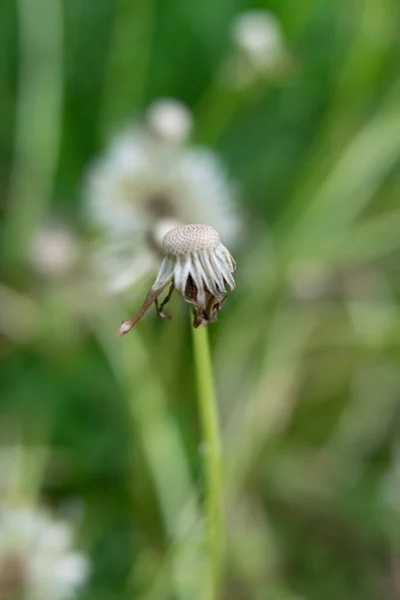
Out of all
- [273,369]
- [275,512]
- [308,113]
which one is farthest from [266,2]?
[275,512]

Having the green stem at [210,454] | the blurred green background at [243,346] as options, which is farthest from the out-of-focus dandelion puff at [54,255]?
the green stem at [210,454]

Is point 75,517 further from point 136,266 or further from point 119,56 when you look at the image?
point 119,56

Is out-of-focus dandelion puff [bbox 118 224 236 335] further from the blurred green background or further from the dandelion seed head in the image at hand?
the blurred green background

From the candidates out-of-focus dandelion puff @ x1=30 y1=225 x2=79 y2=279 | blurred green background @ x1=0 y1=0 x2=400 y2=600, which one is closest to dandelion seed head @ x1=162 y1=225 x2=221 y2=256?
blurred green background @ x1=0 y1=0 x2=400 y2=600

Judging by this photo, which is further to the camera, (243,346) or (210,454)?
(243,346)

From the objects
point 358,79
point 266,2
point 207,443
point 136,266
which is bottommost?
point 207,443

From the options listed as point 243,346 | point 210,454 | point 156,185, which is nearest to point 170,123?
point 156,185

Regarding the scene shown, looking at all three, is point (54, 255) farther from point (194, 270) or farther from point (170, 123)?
point (194, 270)
